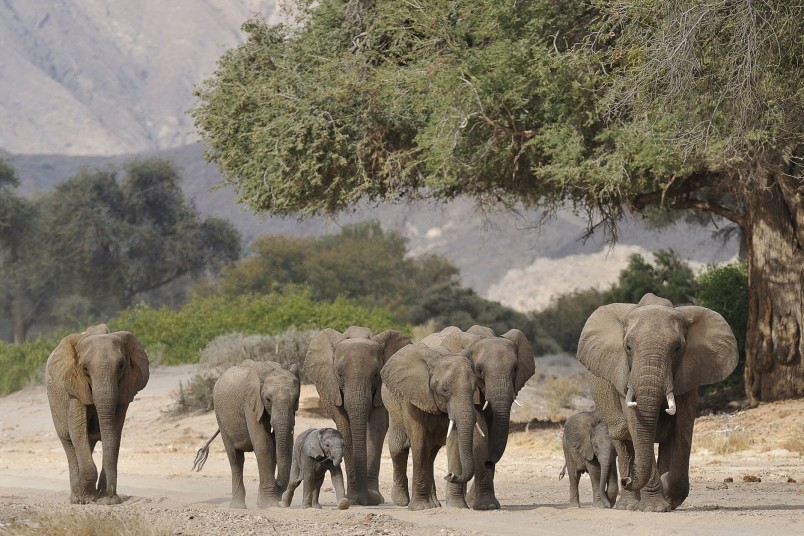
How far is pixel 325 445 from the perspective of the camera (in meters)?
12.8

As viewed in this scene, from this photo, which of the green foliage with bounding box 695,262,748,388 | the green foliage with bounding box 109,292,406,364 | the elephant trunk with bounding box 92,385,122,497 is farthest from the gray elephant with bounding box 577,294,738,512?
the green foliage with bounding box 109,292,406,364

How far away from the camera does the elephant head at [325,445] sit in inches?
501

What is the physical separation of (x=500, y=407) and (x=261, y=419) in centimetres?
259

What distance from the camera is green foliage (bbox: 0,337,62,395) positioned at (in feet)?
106

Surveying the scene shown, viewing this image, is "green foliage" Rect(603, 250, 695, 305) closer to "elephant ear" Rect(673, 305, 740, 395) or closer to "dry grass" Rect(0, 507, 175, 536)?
"elephant ear" Rect(673, 305, 740, 395)

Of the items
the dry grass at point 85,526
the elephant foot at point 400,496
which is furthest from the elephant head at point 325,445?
the dry grass at point 85,526

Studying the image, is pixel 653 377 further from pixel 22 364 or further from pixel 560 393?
pixel 22 364

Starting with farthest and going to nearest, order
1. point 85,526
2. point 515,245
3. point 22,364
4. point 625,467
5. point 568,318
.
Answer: point 515,245 → point 568,318 → point 22,364 → point 625,467 → point 85,526

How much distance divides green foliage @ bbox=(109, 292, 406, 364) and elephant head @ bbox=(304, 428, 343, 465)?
64.4ft

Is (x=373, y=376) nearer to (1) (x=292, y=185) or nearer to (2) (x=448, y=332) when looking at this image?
(2) (x=448, y=332)

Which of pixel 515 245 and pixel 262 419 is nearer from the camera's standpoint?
pixel 262 419

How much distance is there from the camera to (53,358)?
1411 cm

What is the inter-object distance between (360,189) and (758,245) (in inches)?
253

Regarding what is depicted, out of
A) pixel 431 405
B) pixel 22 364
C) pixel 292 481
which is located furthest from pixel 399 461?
pixel 22 364
